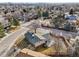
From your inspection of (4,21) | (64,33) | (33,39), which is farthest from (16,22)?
(64,33)

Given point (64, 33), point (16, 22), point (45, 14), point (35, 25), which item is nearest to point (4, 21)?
point (16, 22)

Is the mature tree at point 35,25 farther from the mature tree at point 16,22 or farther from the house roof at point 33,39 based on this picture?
the mature tree at point 16,22

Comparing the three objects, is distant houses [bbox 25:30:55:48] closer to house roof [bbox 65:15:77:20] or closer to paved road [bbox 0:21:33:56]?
paved road [bbox 0:21:33:56]

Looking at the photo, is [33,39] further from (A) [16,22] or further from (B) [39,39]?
(A) [16,22]

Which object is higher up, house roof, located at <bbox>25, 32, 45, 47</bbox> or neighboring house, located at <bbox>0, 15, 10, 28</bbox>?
neighboring house, located at <bbox>0, 15, 10, 28</bbox>

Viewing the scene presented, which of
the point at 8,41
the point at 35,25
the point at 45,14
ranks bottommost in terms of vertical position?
the point at 8,41

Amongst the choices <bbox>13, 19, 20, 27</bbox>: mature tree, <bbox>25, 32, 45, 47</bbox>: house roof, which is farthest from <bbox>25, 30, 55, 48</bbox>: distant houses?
<bbox>13, 19, 20, 27</bbox>: mature tree

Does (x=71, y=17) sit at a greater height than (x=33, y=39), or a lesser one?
greater

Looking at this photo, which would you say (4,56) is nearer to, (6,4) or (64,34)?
(6,4)

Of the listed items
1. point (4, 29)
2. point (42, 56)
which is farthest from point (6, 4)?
point (42, 56)

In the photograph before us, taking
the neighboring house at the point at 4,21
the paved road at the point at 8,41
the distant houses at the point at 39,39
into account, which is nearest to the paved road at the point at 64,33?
the distant houses at the point at 39,39

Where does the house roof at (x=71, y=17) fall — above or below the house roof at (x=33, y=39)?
above
